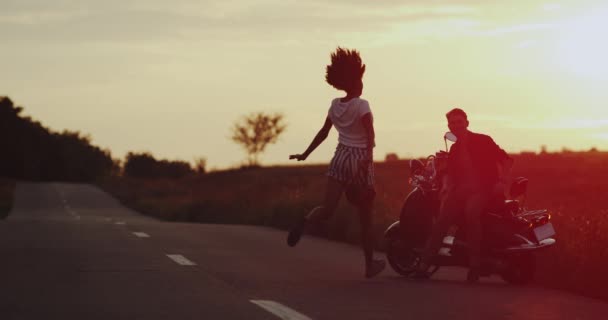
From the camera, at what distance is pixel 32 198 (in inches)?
3282

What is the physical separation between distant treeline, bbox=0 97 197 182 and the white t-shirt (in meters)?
127

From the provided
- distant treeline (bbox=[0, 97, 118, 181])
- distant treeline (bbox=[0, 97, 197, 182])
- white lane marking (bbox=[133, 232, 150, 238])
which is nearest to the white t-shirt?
white lane marking (bbox=[133, 232, 150, 238])

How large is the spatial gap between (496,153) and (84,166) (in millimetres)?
157568

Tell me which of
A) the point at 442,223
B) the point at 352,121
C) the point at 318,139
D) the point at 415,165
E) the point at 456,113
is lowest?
the point at 442,223

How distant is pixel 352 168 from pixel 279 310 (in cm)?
329

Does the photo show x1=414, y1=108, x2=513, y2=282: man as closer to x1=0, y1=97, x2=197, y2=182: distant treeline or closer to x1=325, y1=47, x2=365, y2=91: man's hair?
x1=325, y1=47, x2=365, y2=91: man's hair

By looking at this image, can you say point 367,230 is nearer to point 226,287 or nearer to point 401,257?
point 401,257

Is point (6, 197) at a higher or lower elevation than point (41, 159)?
lower

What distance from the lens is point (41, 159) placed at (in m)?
148

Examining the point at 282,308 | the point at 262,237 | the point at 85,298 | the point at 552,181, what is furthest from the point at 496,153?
the point at 552,181

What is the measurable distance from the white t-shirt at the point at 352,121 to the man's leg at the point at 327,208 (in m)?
0.46

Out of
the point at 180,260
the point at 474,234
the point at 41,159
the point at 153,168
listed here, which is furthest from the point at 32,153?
the point at 474,234

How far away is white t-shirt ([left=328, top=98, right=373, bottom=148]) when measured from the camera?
12.1 meters

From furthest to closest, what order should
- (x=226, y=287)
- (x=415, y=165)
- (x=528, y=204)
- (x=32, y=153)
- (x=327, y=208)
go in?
1. (x=32, y=153)
2. (x=528, y=204)
3. (x=415, y=165)
4. (x=327, y=208)
5. (x=226, y=287)
